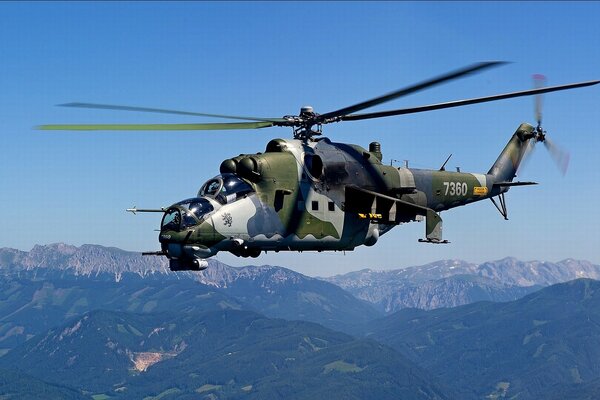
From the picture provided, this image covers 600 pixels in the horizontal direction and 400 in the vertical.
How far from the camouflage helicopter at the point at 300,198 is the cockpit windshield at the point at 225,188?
4cm

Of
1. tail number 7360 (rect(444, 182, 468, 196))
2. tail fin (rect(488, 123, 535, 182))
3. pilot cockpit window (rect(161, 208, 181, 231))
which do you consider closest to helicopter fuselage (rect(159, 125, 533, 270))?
pilot cockpit window (rect(161, 208, 181, 231))

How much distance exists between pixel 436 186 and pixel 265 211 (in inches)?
509

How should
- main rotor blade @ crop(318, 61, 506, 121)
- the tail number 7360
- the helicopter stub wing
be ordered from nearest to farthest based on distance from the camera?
1. main rotor blade @ crop(318, 61, 506, 121)
2. the helicopter stub wing
3. the tail number 7360

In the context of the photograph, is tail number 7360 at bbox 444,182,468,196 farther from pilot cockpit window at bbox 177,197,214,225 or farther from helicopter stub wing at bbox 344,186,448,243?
pilot cockpit window at bbox 177,197,214,225

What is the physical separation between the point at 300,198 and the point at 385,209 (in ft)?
16.7

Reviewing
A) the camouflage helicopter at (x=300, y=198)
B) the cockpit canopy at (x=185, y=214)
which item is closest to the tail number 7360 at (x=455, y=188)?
the camouflage helicopter at (x=300, y=198)

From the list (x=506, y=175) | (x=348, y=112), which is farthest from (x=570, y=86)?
(x=506, y=175)

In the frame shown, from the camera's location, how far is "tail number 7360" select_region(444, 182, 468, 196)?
145ft

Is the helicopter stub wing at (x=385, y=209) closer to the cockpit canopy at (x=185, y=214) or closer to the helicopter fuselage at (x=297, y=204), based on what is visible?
the helicopter fuselage at (x=297, y=204)

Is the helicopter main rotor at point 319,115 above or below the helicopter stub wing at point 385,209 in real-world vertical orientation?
above

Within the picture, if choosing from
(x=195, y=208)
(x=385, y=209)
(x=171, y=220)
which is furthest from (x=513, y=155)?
(x=171, y=220)

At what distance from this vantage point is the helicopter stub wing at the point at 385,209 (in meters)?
38.0

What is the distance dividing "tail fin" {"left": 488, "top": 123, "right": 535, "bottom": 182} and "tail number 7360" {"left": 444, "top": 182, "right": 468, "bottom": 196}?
382cm

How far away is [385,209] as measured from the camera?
3869cm
